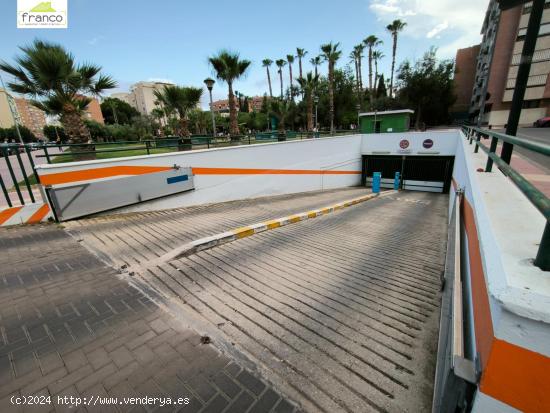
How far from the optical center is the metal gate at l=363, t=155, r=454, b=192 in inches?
747

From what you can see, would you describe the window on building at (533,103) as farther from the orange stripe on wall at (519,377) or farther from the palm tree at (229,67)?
the orange stripe on wall at (519,377)

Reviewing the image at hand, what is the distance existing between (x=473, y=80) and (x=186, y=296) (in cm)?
7319

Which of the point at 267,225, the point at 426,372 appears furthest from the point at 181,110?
the point at 426,372

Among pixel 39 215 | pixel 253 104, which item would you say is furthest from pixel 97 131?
pixel 253 104

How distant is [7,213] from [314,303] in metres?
7.07

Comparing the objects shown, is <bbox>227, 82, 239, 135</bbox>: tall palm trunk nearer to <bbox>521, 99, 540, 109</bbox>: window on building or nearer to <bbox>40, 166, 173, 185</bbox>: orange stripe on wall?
<bbox>40, 166, 173, 185</bbox>: orange stripe on wall

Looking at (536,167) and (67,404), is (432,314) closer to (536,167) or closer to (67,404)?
(67,404)

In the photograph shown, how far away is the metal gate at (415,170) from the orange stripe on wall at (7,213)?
21491 millimetres

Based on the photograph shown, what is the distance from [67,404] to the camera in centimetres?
195

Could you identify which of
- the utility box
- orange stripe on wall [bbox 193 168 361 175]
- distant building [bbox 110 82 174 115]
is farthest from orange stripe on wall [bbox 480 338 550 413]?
distant building [bbox 110 82 174 115]

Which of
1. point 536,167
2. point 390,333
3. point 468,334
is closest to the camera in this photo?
point 468,334

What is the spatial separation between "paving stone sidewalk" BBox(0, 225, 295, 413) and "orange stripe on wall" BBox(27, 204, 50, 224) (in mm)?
2723

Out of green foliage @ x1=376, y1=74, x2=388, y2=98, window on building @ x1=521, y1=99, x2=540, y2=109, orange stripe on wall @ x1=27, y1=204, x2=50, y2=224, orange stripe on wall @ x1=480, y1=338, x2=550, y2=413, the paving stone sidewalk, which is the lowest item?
the paving stone sidewalk

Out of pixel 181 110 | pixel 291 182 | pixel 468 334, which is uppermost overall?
pixel 181 110
